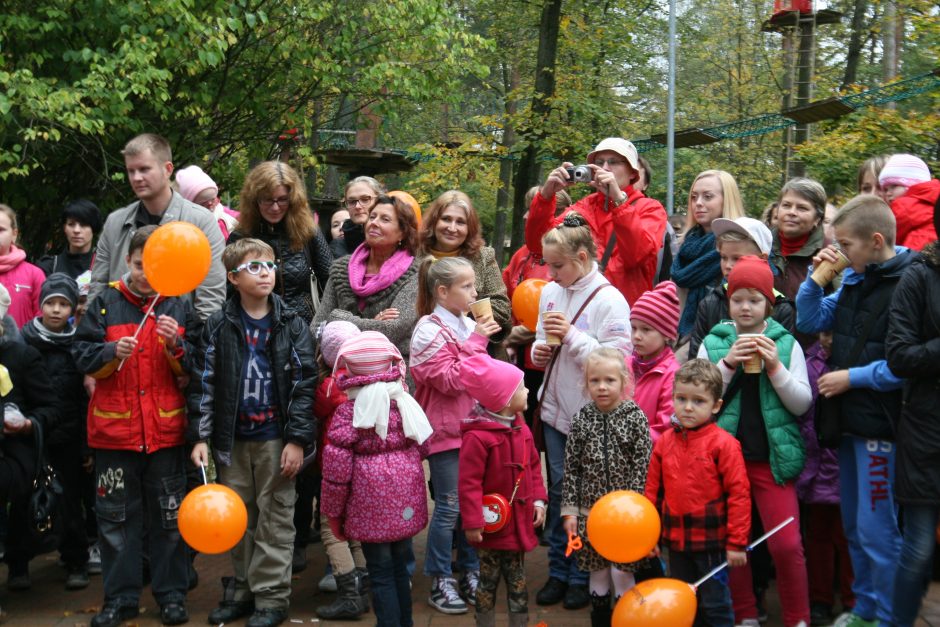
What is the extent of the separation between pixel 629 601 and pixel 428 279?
219 centimetres

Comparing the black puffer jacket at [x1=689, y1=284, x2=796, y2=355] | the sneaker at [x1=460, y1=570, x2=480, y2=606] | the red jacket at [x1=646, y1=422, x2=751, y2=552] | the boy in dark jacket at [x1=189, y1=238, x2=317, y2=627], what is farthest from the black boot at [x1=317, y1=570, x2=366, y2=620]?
the black puffer jacket at [x1=689, y1=284, x2=796, y2=355]

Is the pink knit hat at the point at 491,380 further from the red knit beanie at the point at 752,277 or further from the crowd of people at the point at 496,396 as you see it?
the red knit beanie at the point at 752,277

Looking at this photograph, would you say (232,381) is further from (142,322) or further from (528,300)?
(528,300)

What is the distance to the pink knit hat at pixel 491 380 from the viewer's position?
15.6 ft

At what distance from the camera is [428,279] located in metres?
5.68

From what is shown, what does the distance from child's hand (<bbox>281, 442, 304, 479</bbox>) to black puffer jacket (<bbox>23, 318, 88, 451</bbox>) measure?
60.0 inches

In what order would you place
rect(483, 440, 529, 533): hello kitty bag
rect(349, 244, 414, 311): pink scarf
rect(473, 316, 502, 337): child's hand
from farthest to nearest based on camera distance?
rect(349, 244, 414, 311): pink scarf → rect(473, 316, 502, 337): child's hand → rect(483, 440, 529, 533): hello kitty bag

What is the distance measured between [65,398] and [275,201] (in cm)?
178

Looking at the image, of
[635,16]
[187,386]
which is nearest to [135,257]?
[187,386]

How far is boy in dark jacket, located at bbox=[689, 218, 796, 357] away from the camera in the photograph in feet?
17.5

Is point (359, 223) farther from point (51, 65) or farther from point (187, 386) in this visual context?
point (51, 65)

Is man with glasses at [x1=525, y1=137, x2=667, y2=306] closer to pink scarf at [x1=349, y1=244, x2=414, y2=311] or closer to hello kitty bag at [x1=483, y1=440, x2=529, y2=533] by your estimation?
pink scarf at [x1=349, y1=244, x2=414, y2=311]

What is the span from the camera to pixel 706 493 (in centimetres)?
468

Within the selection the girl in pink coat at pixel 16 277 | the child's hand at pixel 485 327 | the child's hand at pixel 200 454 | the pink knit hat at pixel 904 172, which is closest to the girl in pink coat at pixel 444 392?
the child's hand at pixel 485 327
